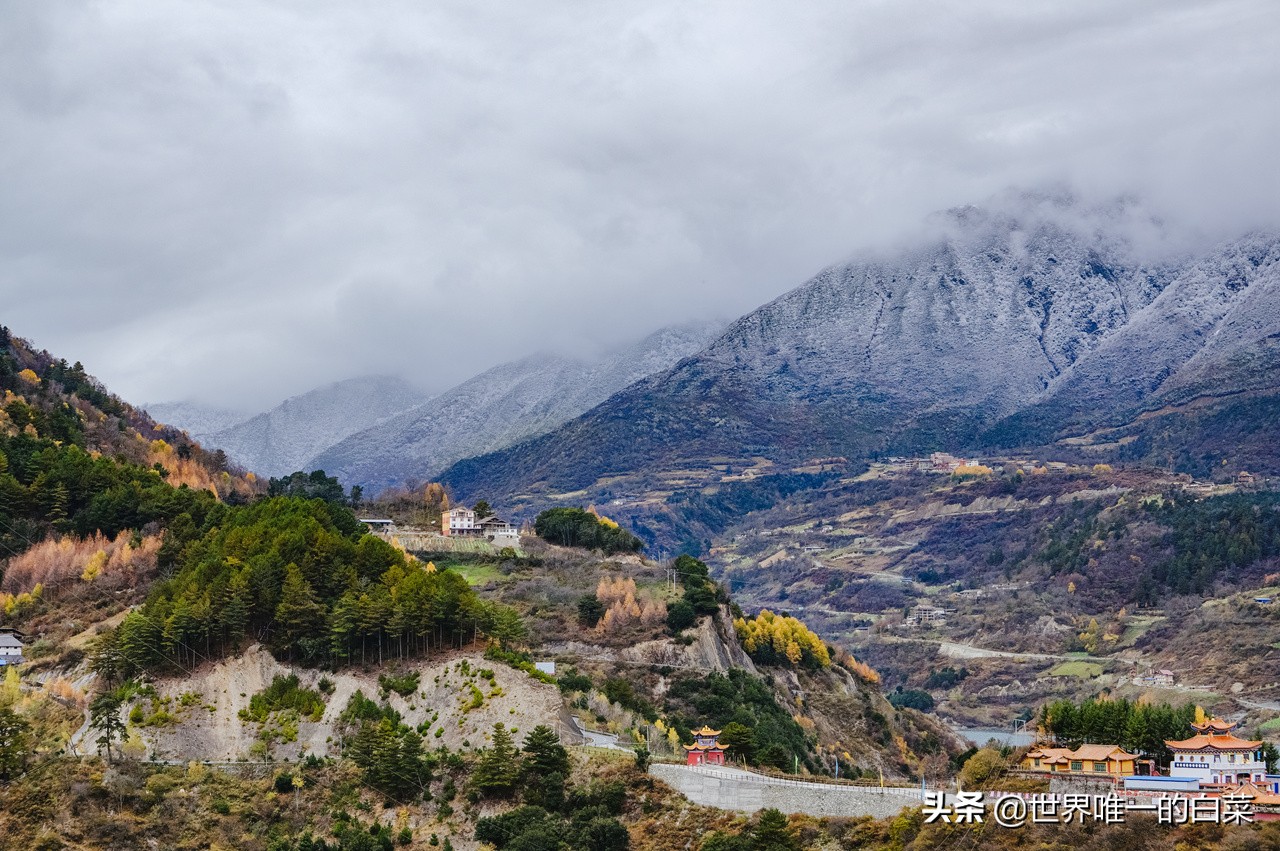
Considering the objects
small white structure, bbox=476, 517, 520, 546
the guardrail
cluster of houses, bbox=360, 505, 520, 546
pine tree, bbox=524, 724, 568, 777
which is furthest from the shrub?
cluster of houses, bbox=360, 505, 520, 546

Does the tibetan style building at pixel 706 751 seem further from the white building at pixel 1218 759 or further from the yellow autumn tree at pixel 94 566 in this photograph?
Answer: the yellow autumn tree at pixel 94 566

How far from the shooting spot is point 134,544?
100062 mm

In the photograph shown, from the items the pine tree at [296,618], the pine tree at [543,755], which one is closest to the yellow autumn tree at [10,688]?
the pine tree at [296,618]

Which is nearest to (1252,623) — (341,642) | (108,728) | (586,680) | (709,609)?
(709,609)

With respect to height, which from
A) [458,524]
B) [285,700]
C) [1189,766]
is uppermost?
[458,524]

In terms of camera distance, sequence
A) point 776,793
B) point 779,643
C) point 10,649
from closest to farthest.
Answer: point 776,793 → point 10,649 → point 779,643

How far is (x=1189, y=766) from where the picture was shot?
203ft

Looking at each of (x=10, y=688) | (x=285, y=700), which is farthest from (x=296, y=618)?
(x=10, y=688)

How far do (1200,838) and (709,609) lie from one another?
64.6m

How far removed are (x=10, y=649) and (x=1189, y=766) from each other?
2479 inches

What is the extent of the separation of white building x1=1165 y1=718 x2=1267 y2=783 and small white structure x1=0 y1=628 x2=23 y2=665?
61.6m

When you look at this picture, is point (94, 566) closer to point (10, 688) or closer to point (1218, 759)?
point (10, 688)

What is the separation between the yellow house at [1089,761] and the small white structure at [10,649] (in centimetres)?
5633

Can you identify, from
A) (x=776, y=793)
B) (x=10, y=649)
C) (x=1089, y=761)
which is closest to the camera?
(x=1089, y=761)
